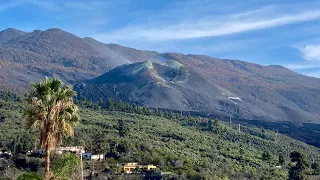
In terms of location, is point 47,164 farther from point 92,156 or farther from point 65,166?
point 92,156

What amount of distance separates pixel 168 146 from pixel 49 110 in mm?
90453

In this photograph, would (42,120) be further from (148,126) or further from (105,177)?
(148,126)

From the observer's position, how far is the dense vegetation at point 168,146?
84.6 m

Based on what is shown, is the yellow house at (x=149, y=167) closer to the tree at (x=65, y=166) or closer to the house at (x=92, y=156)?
the house at (x=92, y=156)

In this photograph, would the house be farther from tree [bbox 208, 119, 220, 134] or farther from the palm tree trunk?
tree [bbox 208, 119, 220, 134]

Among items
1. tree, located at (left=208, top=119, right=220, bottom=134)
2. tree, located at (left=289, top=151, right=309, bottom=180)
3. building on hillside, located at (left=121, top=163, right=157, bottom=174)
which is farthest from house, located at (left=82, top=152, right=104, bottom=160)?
tree, located at (left=208, top=119, right=220, bottom=134)

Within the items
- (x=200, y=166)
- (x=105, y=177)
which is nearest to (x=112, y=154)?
(x=200, y=166)

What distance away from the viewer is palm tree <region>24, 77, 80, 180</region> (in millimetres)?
21547

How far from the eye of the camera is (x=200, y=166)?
293 feet

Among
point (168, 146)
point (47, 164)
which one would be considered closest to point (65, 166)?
point (47, 164)

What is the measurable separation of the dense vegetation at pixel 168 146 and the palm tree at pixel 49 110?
20.5 metres

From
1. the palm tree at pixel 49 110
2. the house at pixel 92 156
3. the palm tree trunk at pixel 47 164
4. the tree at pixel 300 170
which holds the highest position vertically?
the palm tree at pixel 49 110

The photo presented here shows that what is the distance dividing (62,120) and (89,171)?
5118 cm

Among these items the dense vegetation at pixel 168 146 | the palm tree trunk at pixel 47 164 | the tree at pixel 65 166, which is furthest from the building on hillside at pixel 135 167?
the tree at pixel 65 166
